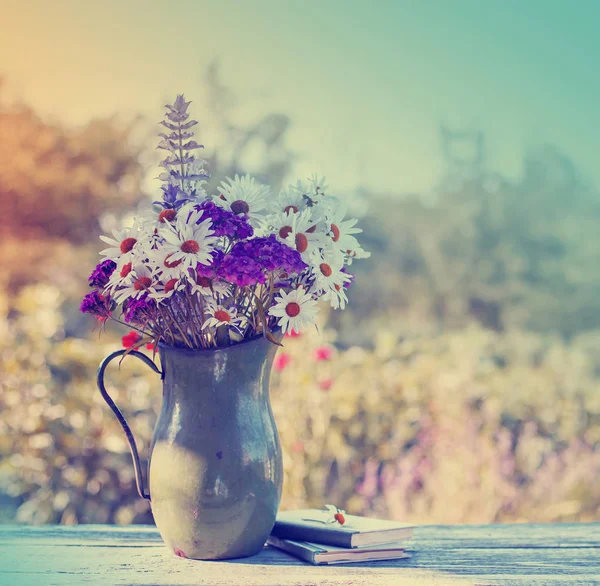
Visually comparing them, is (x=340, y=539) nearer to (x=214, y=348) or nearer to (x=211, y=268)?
(x=214, y=348)

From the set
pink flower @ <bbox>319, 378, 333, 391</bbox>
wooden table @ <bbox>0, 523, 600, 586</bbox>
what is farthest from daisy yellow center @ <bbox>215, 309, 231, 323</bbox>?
pink flower @ <bbox>319, 378, 333, 391</bbox>

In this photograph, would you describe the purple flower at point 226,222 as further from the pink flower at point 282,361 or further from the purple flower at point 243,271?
the pink flower at point 282,361

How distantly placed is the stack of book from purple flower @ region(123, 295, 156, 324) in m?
0.37

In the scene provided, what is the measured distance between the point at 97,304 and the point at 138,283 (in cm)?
7

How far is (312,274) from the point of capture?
1045mm

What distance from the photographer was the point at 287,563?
1.05 m

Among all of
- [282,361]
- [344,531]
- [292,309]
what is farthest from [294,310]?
[282,361]

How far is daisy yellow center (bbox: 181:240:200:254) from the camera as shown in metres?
0.95

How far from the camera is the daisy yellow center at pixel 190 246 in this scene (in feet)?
3.13

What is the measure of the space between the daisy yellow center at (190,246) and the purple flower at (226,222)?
0.03 metres

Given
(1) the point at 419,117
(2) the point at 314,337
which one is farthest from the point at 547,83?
(2) the point at 314,337

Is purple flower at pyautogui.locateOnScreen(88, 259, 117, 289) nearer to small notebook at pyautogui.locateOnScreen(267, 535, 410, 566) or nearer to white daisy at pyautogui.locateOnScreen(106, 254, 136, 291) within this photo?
white daisy at pyautogui.locateOnScreen(106, 254, 136, 291)

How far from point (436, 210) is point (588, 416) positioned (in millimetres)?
3044

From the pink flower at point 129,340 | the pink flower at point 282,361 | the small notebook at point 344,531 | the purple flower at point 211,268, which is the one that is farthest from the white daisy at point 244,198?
the pink flower at point 282,361
